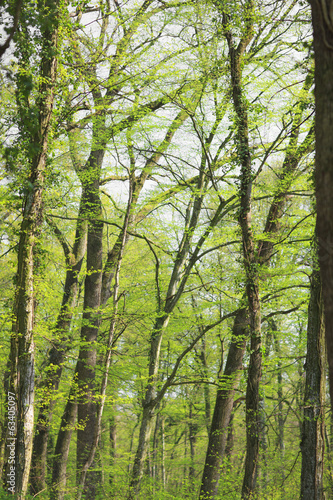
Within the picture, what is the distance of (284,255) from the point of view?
8.40 m

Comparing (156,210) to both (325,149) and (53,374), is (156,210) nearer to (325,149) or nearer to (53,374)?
(53,374)

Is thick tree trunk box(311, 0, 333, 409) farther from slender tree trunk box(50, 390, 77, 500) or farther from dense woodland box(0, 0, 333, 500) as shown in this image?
slender tree trunk box(50, 390, 77, 500)

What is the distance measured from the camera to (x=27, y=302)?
20.7 ft

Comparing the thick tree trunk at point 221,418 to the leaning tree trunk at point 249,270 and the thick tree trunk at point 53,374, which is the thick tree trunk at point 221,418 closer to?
the leaning tree trunk at point 249,270

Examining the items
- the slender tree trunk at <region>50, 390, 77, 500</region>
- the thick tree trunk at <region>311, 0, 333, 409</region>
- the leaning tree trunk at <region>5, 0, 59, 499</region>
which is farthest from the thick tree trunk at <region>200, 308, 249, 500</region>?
the thick tree trunk at <region>311, 0, 333, 409</region>

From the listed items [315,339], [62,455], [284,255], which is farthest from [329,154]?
[62,455]

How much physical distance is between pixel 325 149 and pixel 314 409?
4.79m

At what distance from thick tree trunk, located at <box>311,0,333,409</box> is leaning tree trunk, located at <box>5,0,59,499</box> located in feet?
15.5

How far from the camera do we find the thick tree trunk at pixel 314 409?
554 cm

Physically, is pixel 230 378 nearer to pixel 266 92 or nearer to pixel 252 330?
pixel 252 330

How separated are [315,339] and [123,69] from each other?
22.1 ft

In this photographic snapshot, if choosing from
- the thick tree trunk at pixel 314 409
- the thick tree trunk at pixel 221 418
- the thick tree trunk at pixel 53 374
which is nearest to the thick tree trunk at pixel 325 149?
the thick tree trunk at pixel 314 409

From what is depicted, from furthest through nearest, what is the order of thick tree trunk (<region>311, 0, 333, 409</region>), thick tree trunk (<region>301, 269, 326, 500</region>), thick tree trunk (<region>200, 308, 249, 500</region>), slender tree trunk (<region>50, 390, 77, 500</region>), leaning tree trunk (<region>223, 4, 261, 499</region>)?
1. slender tree trunk (<region>50, 390, 77, 500</region>)
2. thick tree trunk (<region>200, 308, 249, 500</region>)
3. leaning tree trunk (<region>223, 4, 261, 499</region>)
4. thick tree trunk (<region>301, 269, 326, 500</region>)
5. thick tree trunk (<region>311, 0, 333, 409</region>)

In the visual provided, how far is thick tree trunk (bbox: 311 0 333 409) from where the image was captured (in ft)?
5.77
